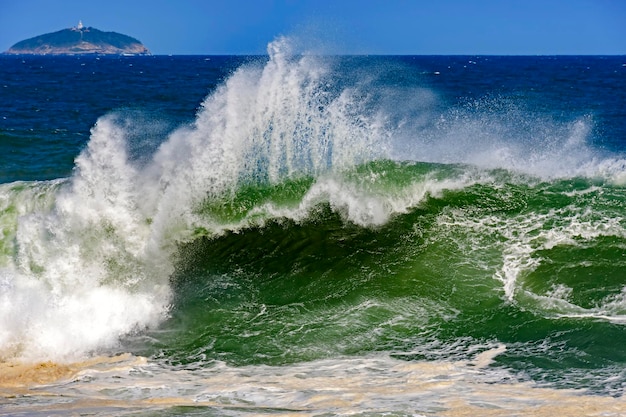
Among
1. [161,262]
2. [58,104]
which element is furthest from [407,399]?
[58,104]

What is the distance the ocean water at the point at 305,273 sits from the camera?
6.31 metres

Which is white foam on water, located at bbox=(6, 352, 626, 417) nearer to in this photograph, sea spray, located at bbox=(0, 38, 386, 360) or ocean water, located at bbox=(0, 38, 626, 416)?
ocean water, located at bbox=(0, 38, 626, 416)

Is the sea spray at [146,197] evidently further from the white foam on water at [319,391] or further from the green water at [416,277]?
the white foam on water at [319,391]

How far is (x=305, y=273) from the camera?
939cm

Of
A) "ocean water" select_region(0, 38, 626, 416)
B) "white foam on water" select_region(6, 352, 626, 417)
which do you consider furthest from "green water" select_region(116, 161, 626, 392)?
"white foam on water" select_region(6, 352, 626, 417)

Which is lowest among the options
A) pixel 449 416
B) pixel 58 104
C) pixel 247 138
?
pixel 449 416

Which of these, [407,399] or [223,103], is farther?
[223,103]

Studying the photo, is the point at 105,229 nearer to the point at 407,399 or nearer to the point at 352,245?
the point at 352,245

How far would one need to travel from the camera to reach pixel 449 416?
216 inches

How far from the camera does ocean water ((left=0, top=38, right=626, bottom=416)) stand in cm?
631

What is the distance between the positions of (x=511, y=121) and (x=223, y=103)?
12.7 metres

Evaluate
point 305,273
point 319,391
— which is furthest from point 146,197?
point 319,391

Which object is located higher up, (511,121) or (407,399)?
(511,121)

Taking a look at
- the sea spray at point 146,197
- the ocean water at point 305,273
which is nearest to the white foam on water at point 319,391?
the ocean water at point 305,273
